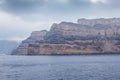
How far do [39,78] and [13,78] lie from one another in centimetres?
901

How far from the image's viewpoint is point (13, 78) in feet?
372

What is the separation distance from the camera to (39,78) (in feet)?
365

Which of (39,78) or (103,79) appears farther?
(39,78)

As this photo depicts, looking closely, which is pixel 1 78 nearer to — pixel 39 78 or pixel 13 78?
pixel 13 78

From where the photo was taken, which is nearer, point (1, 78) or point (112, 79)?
point (112, 79)

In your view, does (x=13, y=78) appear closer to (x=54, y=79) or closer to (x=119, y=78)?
(x=54, y=79)

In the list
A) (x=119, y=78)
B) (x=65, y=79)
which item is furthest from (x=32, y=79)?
(x=119, y=78)

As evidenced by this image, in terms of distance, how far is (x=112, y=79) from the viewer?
337ft

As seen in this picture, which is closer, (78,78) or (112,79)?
(112,79)

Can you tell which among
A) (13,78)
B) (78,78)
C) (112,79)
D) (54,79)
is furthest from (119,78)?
(13,78)

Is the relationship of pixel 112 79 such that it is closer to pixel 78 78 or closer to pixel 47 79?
pixel 78 78

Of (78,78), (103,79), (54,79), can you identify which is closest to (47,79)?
(54,79)

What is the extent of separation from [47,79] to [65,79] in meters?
6.43

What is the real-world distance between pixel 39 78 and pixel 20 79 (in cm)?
619
